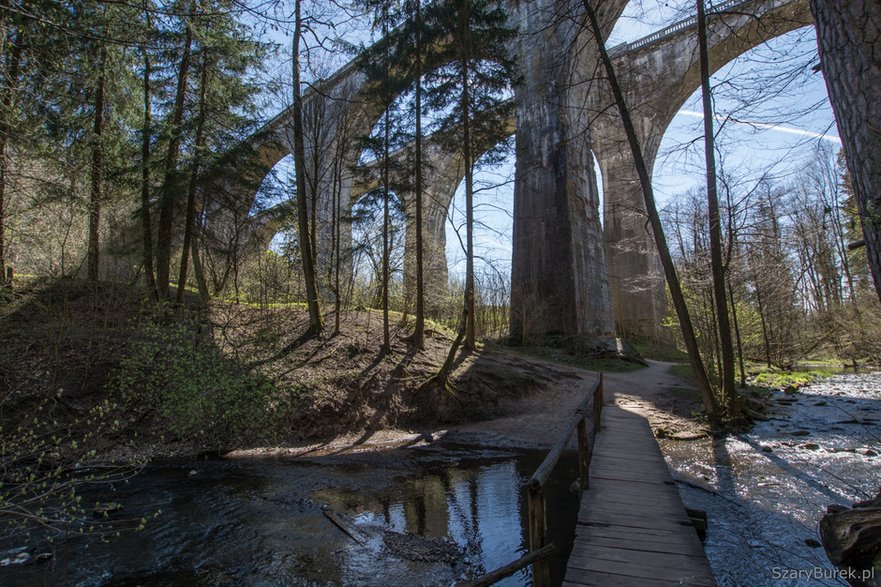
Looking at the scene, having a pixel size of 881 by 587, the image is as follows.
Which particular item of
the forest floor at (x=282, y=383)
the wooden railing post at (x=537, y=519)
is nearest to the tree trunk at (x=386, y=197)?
the forest floor at (x=282, y=383)

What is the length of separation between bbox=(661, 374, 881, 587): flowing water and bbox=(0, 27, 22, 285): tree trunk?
25.2 ft

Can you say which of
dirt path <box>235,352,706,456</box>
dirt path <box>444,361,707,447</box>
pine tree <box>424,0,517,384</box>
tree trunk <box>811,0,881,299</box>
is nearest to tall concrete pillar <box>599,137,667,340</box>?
dirt path <box>444,361,707,447</box>

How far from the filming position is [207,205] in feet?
38.9

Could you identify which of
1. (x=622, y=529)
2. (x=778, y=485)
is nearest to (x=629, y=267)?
(x=778, y=485)

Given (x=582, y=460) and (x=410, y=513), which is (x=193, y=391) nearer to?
(x=410, y=513)

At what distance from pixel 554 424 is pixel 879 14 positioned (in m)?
7.56

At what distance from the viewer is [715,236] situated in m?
7.48

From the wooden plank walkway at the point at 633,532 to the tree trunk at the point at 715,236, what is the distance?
3.51 metres

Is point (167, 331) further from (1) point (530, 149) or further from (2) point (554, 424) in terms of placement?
(1) point (530, 149)

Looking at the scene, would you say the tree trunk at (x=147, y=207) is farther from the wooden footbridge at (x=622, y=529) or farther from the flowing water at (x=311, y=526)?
the wooden footbridge at (x=622, y=529)

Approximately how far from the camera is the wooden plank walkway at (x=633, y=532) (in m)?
2.59

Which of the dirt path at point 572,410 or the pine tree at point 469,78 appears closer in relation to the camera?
the dirt path at point 572,410

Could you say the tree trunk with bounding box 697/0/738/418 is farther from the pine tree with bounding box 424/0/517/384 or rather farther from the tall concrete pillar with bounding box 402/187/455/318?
the tall concrete pillar with bounding box 402/187/455/318

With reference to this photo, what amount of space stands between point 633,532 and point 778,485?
3.42 metres
